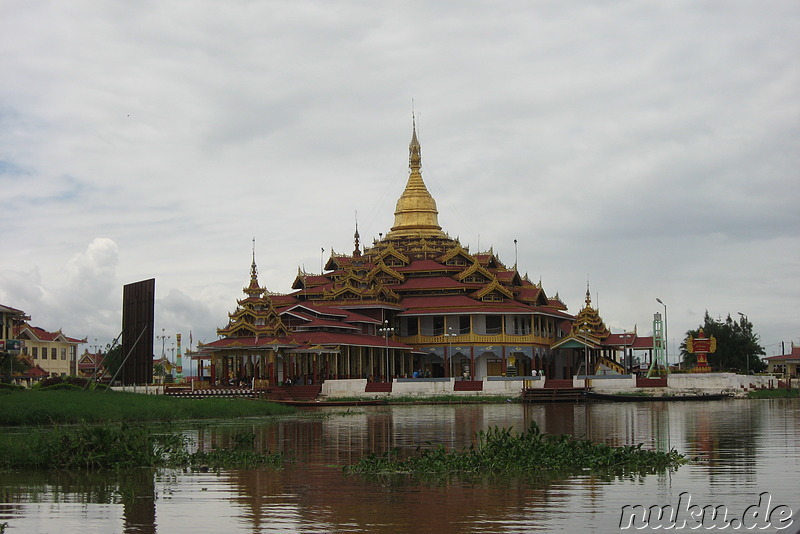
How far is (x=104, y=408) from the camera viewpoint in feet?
95.5

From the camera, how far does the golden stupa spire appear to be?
74688mm

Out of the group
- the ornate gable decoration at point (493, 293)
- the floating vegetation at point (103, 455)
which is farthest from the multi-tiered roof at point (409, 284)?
the floating vegetation at point (103, 455)

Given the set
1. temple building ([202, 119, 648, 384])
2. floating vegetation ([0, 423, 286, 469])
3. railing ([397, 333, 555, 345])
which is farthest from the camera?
railing ([397, 333, 555, 345])

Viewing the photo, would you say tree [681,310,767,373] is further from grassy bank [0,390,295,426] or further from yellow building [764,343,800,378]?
grassy bank [0,390,295,426]

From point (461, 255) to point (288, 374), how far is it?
18578 mm

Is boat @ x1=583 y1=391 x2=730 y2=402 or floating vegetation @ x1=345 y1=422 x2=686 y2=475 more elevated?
floating vegetation @ x1=345 y1=422 x2=686 y2=475

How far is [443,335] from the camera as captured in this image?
210 feet

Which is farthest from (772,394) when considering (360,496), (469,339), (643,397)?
(360,496)

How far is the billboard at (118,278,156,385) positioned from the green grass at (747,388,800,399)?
2908 centimetres

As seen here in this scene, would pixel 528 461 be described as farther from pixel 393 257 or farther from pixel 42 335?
pixel 42 335

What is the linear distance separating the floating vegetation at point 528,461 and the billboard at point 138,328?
2199cm

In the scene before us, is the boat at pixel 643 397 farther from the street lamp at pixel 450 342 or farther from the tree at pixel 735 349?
the tree at pixel 735 349

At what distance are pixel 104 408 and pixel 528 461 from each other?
617 inches


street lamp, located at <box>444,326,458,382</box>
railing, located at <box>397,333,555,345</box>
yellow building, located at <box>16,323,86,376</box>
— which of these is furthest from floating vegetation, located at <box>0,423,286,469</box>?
yellow building, located at <box>16,323,86,376</box>
